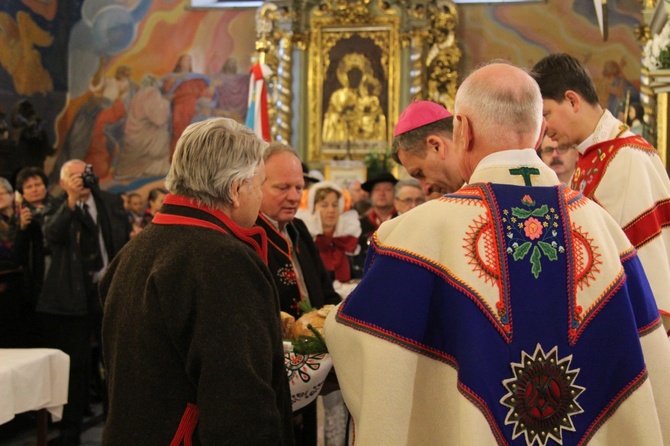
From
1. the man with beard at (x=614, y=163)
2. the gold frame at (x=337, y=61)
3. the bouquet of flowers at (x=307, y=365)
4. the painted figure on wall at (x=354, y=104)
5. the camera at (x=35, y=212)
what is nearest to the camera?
the bouquet of flowers at (x=307, y=365)

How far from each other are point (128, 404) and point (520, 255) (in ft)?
3.83

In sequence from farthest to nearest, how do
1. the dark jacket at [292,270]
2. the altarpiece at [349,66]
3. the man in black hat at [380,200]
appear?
the altarpiece at [349,66]
the man in black hat at [380,200]
the dark jacket at [292,270]

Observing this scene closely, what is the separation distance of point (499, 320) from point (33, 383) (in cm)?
290

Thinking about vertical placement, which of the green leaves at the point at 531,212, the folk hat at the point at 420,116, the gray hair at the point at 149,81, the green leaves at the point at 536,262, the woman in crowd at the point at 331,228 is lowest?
the woman in crowd at the point at 331,228

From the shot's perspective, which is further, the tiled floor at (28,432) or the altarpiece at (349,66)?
the altarpiece at (349,66)

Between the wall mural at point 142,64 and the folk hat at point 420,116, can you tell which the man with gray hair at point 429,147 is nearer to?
the folk hat at point 420,116

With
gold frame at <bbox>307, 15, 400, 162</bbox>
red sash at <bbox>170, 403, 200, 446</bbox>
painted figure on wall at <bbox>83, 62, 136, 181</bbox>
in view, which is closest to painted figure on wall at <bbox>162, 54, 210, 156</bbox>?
painted figure on wall at <bbox>83, 62, 136, 181</bbox>

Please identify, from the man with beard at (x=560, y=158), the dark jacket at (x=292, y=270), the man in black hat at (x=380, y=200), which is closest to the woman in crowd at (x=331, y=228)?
the man in black hat at (x=380, y=200)

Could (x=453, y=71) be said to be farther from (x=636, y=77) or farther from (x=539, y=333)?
(x=539, y=333)

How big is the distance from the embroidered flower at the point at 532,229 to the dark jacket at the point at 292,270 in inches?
68.0

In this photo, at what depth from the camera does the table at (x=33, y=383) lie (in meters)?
3.95

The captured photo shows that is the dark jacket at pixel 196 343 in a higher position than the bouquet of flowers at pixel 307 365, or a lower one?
higher

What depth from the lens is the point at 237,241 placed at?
7.87 feet

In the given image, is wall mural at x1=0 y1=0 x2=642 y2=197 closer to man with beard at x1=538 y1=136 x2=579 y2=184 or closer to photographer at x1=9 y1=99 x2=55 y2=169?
photographer at x1=9 y1=99 x2=55 y2=169
